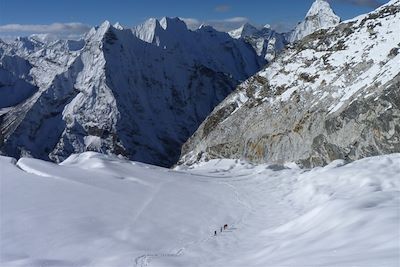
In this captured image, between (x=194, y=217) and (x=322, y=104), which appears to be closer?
(x=194, y=217)

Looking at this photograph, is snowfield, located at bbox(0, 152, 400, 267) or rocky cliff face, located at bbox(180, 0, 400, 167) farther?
rocky cliff face, located at bbox(180, 0, 400, 167)

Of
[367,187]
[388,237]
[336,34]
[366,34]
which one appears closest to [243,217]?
[367,187]

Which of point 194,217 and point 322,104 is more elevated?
point 322,104

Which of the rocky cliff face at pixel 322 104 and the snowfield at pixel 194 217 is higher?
the rocky cliff face at pixel 322 104

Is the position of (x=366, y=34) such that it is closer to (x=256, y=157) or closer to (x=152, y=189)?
(x=256, y=157)

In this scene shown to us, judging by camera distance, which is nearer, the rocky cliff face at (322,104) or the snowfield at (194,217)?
the snowfield at (194,217)
